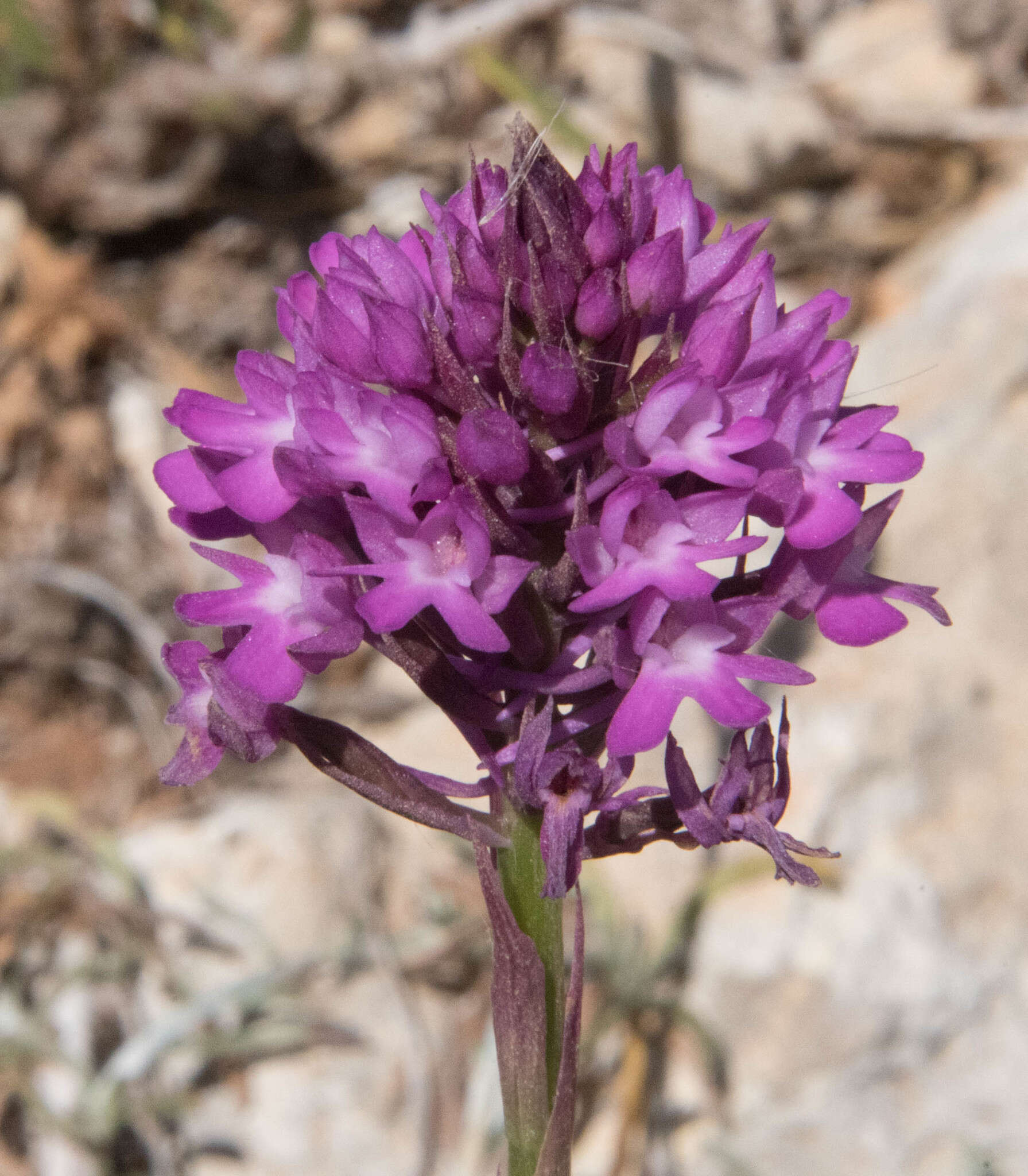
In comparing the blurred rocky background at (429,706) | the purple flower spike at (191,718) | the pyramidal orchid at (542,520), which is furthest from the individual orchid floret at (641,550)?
the blurred rocky background at (429,706)

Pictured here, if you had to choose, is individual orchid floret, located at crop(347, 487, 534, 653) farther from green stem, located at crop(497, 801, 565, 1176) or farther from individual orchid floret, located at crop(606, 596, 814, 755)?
green stem, located at crop(497, 801, 565, 1176)

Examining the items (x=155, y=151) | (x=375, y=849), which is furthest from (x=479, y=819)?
(x=155, y=151)

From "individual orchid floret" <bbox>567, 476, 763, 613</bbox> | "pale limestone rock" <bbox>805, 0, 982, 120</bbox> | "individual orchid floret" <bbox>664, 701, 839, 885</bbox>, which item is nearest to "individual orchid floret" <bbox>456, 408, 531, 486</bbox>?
"individual orchid floret" <bbox>567, 476, 763, 613</bbox>

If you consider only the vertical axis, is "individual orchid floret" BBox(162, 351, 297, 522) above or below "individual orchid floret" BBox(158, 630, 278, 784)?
above

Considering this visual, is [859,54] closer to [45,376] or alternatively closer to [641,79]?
[641,79]

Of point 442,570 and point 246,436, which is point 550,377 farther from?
point 246,436

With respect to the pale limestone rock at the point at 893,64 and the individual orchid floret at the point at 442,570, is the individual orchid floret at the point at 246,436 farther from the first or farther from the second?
the pale limestone rock at the point at 893,64
